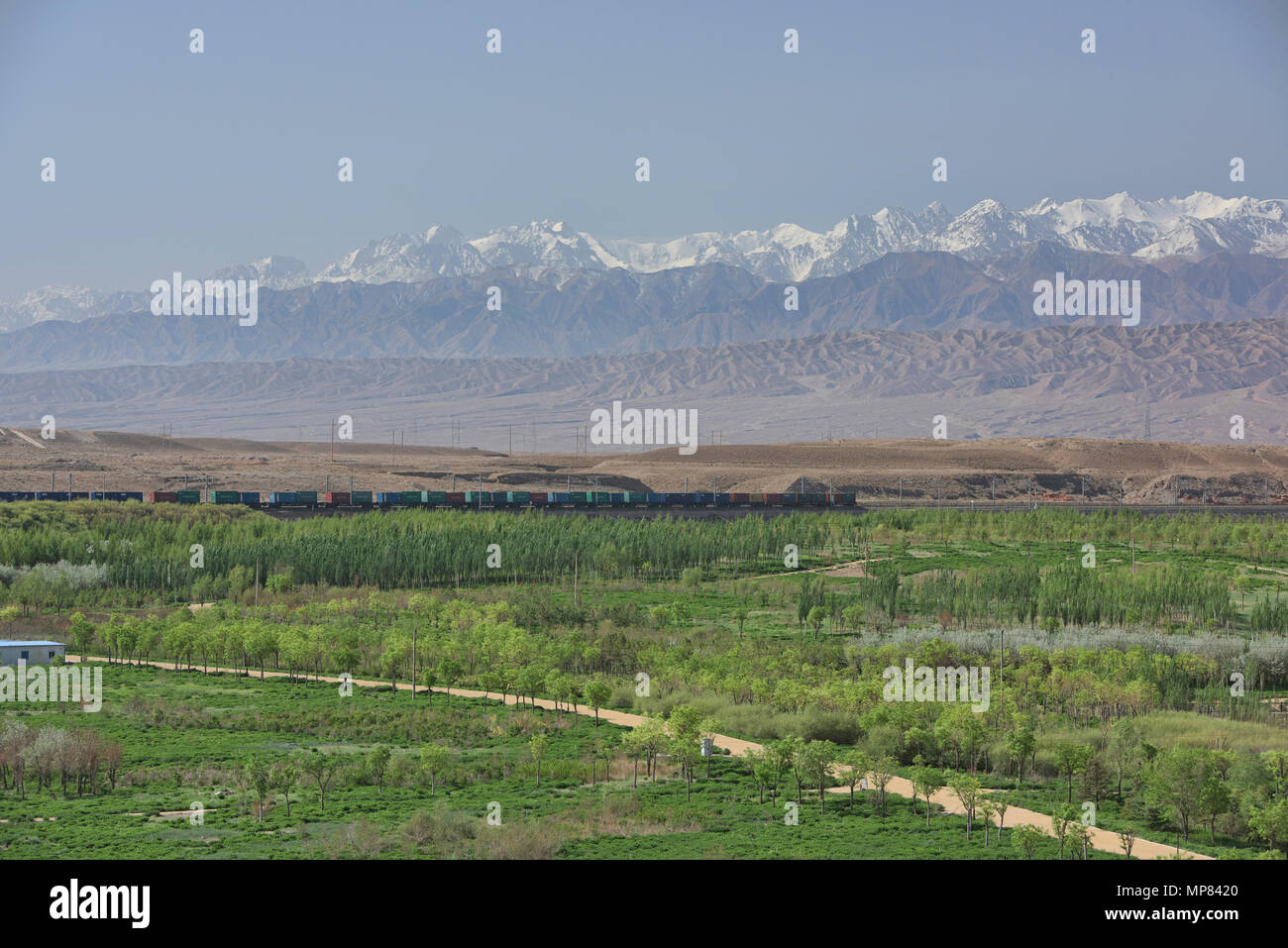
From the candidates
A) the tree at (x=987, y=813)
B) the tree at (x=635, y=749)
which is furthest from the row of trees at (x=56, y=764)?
the tree at (x=987, y=813)

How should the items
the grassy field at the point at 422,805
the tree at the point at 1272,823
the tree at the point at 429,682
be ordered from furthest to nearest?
the tree at the point at 429,682 → the tree at the point at 1272,823 → the grassy field at the point at 422,805

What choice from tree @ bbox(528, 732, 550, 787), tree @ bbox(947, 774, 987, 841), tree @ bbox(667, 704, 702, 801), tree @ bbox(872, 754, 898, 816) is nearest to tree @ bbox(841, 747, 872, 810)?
tree @ bbox(872, 754, 898, 816)

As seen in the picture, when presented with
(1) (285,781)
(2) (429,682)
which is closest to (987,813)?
(1) (285,781)

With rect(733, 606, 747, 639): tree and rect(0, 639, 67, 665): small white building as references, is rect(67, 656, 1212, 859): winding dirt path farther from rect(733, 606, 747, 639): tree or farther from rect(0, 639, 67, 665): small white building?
rect(733, 606, 747, 639): tree

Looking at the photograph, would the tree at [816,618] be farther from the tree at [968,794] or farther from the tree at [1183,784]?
the tree at [1183,784]

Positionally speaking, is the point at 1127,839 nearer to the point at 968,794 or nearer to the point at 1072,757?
the point at 968,794
